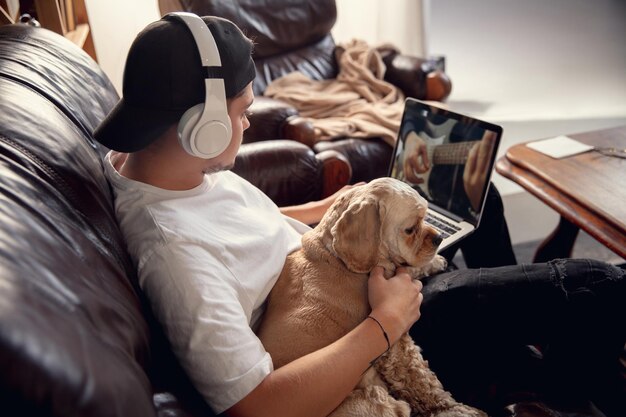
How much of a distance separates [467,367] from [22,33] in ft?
4.43

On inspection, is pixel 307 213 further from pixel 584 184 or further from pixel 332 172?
pixel 584 184

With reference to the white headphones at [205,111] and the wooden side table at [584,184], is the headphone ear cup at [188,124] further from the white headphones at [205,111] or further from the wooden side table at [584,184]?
the wooden side table at [584,184]

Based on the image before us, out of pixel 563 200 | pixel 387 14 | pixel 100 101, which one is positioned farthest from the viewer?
pixel 387 14

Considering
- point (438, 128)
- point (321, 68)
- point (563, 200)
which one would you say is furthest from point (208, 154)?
point (321, 68)

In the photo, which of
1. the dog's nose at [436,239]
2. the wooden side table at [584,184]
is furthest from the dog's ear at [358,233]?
the wooden side table at [584,184]

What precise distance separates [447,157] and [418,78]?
150 cm

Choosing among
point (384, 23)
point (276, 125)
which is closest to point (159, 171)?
point (276, 125)

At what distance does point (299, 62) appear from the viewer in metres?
3.22

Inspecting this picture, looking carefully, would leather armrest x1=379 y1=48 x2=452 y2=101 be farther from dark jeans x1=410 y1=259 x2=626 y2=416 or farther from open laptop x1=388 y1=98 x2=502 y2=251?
dark jeans x1=410 y1=259 x2=626 y2=416

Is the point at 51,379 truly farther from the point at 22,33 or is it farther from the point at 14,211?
the point at 22,33

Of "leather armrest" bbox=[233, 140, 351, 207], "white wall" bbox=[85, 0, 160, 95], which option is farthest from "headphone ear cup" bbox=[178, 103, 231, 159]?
"white wall" bbox=[85, 0, 160, 95]

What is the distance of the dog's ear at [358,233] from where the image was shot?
116 cm

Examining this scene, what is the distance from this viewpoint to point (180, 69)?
95 centimetres

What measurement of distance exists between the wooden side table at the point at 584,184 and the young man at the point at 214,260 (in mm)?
292
